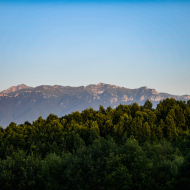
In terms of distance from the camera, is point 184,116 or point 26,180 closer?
point 26,180

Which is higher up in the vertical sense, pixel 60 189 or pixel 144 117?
pixel 144 117

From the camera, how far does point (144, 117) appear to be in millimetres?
127125

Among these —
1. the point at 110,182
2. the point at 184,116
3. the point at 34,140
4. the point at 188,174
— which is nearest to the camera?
the point at 188,174

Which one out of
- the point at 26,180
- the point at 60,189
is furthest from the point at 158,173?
the point at 26,180

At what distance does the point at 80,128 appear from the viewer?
4353 inches

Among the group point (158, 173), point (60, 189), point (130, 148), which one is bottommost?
point (60, 189)

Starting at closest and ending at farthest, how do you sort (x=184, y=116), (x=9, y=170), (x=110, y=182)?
(x=110, y=182) → (x=9, y=170) → (x=184, y=116)

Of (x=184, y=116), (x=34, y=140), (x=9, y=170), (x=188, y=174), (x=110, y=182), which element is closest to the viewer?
(x=188, y=174)

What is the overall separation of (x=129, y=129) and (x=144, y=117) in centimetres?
1771

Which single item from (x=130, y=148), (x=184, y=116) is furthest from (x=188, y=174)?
(x=184, y=116)

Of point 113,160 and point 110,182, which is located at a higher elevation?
point 113,160

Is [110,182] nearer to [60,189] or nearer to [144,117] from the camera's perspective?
[60,189]

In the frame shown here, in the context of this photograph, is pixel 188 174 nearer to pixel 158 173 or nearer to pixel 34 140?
pixel 158 173

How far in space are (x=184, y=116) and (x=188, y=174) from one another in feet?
272
